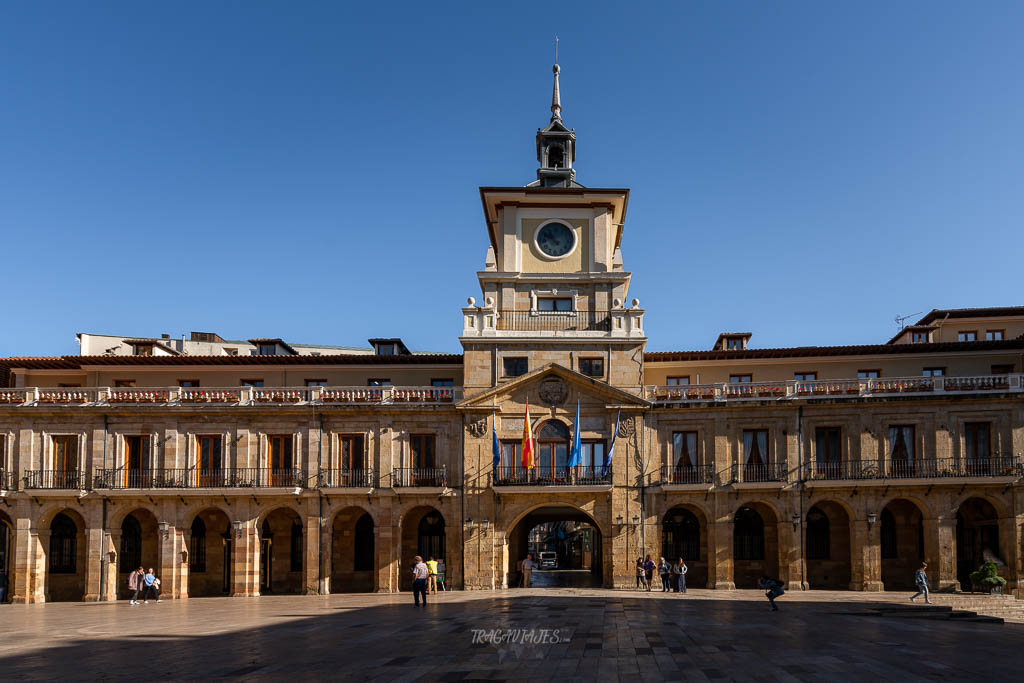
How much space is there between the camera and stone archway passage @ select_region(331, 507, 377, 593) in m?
49.1

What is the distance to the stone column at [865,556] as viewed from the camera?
147 ft

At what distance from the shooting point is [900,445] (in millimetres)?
46000

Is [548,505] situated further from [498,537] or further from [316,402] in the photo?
[316,402]

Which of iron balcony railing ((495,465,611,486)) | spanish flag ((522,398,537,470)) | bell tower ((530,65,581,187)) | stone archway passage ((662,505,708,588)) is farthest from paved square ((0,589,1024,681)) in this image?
bell tower ((530,65,581,187))

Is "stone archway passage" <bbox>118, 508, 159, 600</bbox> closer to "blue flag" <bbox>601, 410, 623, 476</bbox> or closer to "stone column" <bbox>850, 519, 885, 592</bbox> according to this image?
"blue flag" <bbox>601, 410, 623, 476</bbox>

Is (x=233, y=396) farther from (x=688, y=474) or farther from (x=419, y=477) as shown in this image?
(x=688, y=474)

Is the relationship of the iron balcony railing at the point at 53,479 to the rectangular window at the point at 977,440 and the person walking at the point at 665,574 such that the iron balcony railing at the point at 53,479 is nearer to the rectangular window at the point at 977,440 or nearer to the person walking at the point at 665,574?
the person walking at the point at 665,574

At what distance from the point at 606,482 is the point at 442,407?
364 inches

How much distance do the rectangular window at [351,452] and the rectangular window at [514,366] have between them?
27.6 feet

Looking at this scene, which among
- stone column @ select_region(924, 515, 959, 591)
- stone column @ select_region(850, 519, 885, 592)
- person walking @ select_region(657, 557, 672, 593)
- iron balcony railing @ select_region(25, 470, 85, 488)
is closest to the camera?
person walking @ select_region(657, 557, 672, 593)

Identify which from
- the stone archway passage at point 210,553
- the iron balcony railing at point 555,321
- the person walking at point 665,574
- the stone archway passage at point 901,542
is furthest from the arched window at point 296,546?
the stone archway passage at point 901,542

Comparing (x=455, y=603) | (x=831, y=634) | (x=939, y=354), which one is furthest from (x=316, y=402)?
(x=939, y=354)

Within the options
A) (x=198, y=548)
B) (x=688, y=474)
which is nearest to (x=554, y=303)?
(x=688, y=474)

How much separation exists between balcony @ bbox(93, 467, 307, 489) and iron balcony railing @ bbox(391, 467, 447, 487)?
15.7 feet
